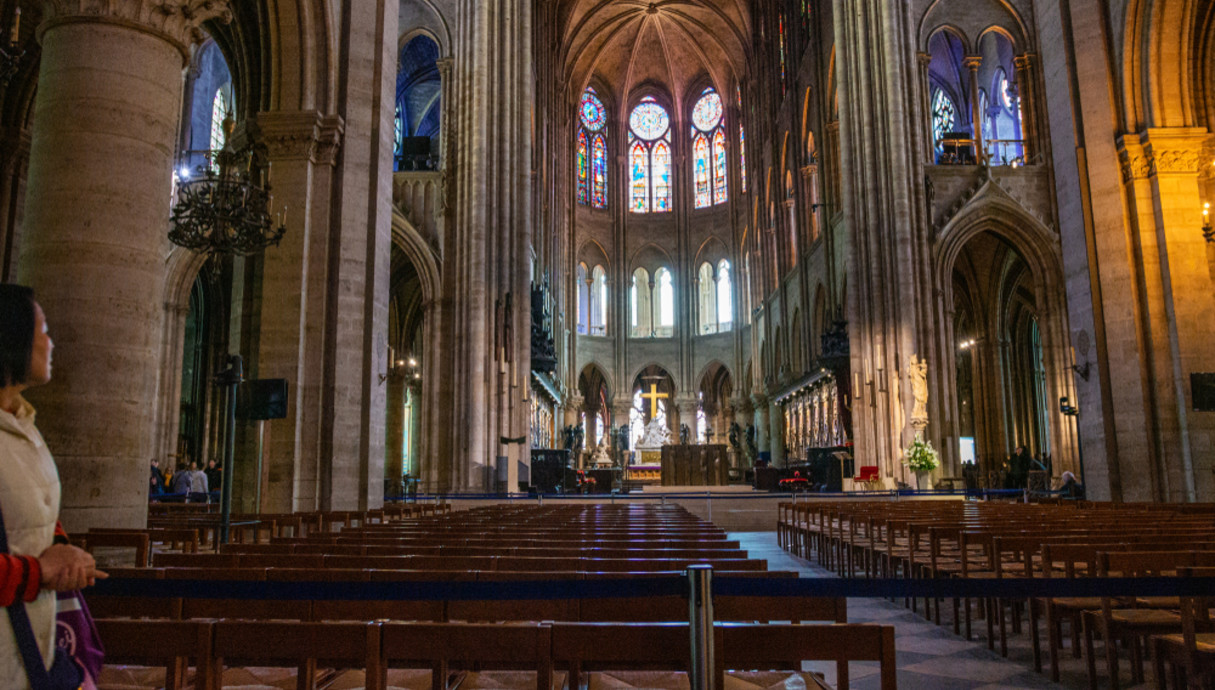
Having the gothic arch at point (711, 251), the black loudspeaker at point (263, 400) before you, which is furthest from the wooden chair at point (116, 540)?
the gothic arch at point (711, 251)

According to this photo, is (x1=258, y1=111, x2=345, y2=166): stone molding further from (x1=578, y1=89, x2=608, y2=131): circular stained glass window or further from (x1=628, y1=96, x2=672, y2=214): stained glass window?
(x1=578, y1=89, x2=608, y2=131): circular stained glass window

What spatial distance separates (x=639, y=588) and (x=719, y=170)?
43447 millimetres

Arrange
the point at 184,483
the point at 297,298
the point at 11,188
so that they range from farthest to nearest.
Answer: the point at 184,483
the point at 11,188
the point at 297,298

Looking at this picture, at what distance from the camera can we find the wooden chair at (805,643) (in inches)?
83.4

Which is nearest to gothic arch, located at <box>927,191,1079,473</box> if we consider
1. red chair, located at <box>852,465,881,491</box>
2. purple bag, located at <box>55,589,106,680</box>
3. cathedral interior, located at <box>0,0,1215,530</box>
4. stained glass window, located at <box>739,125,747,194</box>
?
cathedral interior, located at <box>0,0,1215,530</box>

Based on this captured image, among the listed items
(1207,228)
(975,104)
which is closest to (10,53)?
(1207,228)

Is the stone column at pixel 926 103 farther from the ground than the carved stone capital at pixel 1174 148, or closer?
farther from the ground

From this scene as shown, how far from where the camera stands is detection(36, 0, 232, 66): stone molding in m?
6.61

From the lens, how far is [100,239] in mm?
6359

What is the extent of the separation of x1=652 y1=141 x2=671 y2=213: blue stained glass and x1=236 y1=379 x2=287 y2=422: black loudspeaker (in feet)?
124

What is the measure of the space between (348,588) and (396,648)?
26cm

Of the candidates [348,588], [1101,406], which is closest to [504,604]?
[348,588]

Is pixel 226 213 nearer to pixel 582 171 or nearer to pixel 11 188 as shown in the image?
pixel 11 188

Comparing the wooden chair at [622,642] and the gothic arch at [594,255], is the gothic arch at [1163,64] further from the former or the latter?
the gothic arch at [594,255]
